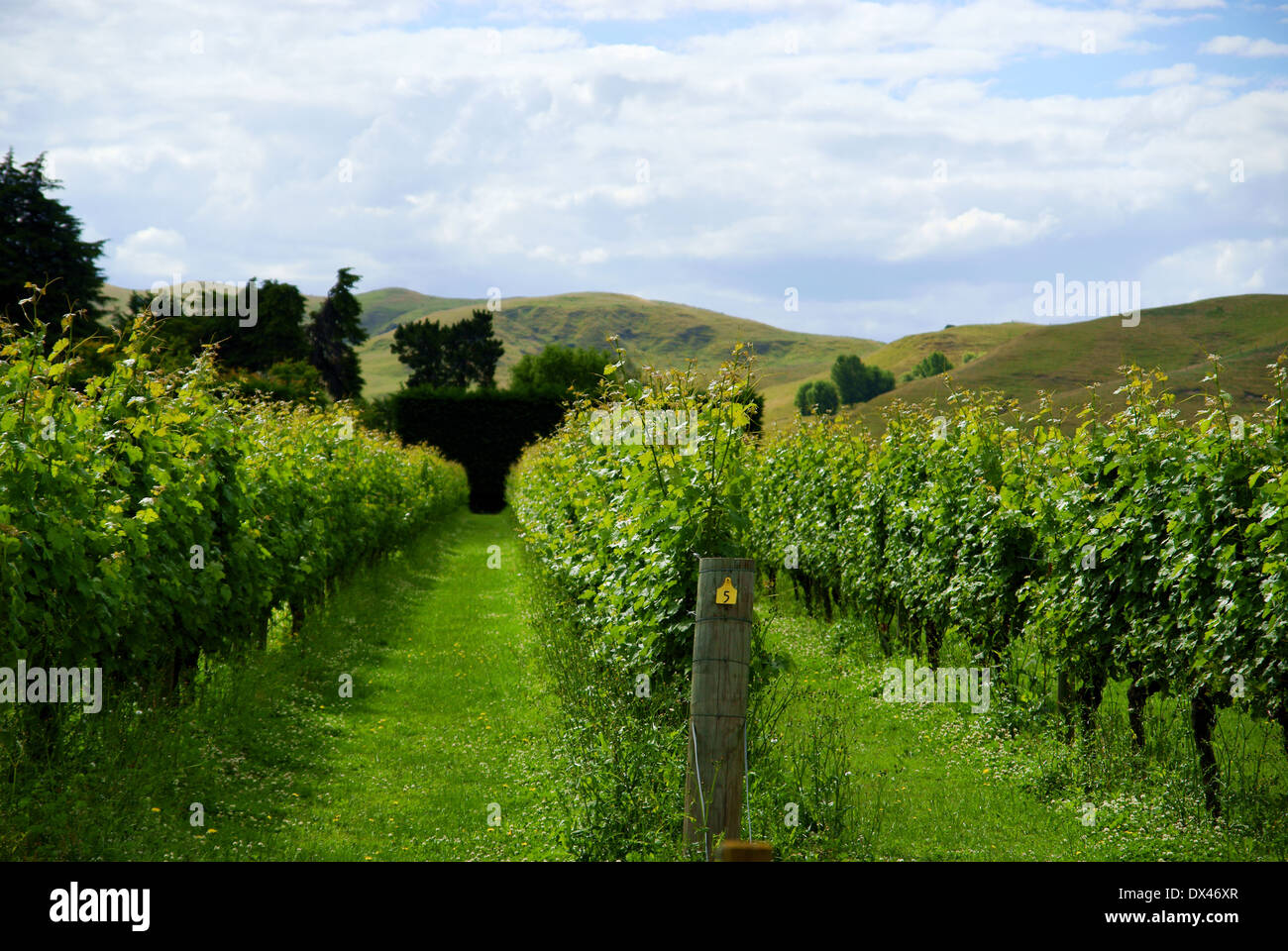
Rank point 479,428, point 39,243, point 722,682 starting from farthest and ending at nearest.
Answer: point 479,428
point 39,243
point 722,682

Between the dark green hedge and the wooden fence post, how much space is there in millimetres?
38173

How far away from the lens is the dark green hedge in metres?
41.8

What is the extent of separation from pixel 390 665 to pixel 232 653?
2.13 m

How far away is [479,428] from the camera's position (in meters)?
41.8

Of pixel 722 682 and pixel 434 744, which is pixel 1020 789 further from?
pixel 434 744

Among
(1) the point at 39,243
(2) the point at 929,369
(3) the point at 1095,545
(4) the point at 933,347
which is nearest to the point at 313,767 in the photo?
(3) the point at 1095,545

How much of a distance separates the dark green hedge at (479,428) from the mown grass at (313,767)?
30.9 meters

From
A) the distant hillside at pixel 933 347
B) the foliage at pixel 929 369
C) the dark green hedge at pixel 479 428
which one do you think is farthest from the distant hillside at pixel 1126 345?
the distant hillside at pixel 933 347

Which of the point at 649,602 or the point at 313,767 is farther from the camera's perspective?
the point at 313,767

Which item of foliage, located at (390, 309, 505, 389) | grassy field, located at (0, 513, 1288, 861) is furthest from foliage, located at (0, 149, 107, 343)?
grassy field, located at (0, 513, 1288, 861)

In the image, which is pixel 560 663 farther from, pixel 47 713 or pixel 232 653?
pixel 47 713

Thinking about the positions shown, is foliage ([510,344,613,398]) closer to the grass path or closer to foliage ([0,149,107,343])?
foliage ([0,149,107,343])

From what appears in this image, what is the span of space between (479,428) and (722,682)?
3890 cm
